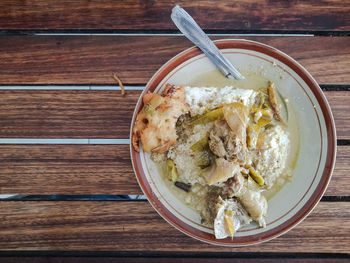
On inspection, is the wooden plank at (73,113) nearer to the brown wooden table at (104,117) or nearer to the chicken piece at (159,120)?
the brown wooden table at (104,117)

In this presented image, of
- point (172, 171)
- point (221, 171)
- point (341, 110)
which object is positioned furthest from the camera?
point (341, 110)

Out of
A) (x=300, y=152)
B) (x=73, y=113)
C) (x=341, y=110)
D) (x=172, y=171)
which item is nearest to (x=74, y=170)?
(x=73, y=113)

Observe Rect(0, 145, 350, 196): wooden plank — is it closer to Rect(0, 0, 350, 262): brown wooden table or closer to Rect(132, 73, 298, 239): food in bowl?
Rect(0, 0, 350, 262): brown wooden table

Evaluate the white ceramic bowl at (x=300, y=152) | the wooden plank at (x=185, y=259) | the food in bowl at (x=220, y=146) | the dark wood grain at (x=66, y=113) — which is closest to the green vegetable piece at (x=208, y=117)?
the food in bowl at (x=220, y=146)

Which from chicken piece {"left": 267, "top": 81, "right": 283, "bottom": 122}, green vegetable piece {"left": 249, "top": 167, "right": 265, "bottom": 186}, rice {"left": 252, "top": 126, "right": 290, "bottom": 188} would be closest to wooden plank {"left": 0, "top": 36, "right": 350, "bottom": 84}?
chicken piece {"left": 267, "top": 81, "right": 283, "bottom": 122}

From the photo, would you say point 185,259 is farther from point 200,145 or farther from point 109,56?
point 109,56
